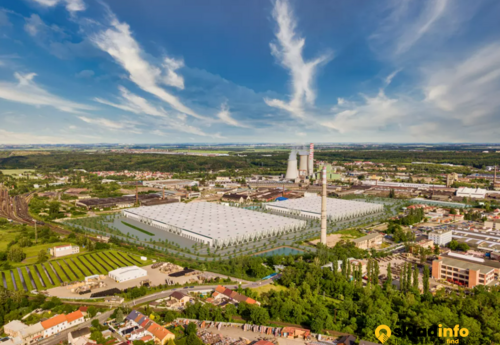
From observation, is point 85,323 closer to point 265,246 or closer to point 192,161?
point 265,246

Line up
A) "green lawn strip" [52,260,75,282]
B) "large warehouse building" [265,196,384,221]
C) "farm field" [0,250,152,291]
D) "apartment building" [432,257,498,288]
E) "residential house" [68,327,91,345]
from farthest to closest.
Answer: "large warehouse building" [265,196,384,221] < "green lawn strip" [52,260,75,282] < "farm field" [0,250,152,291] < "apartment building" [432,257,498,288] < "residential house" [68,327,91,345]

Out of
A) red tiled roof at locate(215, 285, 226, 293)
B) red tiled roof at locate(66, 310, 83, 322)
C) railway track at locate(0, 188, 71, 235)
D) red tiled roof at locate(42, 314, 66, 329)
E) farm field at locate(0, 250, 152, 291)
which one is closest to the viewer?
red tiled roof at locate(42, 314, 66, 329)

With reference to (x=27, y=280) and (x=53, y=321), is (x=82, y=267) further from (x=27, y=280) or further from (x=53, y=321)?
(x=53, y=321)

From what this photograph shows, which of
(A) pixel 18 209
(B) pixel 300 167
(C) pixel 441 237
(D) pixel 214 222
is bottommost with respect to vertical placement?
(A) pixel 18 209

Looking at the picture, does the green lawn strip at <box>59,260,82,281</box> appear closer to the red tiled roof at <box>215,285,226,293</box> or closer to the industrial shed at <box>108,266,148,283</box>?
the industrial shed at <box>108,266,148,283</box>

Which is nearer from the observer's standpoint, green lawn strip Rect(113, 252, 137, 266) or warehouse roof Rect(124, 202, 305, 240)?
green lawn strip Rect(113, 252, 137, 266)

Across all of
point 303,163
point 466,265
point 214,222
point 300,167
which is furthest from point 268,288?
point 300,167

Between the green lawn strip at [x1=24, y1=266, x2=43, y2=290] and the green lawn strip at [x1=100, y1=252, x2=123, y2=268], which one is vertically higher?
the green lawn strip at [x1=24, y1=266, x2=43, y2=290]

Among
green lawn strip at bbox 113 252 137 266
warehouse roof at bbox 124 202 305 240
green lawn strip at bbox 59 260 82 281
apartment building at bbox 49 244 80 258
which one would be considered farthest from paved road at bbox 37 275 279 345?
apartment building at bbox 49 244 80 258
